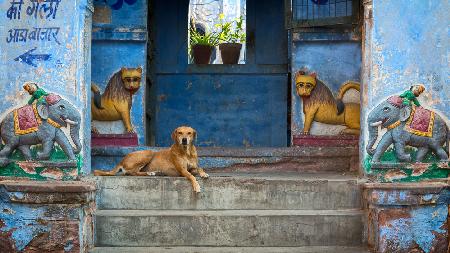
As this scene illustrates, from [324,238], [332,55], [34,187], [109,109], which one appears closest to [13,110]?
[34,187]

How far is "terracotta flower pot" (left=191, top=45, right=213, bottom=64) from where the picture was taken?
11906 mm

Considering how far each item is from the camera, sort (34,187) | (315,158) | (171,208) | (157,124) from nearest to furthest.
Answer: (34,187), (171,208), (315,158), (157,124)

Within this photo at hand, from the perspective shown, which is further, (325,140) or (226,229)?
(325,140)

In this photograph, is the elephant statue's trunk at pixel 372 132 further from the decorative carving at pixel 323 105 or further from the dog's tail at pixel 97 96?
the dog's tail at pixel 97 96

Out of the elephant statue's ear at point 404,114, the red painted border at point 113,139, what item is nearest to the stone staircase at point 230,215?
the elephant statue's ear at point 404,114

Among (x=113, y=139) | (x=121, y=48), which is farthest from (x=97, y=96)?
(x=121, y=48)

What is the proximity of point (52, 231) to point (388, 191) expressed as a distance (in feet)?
11.5

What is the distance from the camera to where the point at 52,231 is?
24.8 feet

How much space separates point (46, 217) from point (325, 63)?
4312 millimetres

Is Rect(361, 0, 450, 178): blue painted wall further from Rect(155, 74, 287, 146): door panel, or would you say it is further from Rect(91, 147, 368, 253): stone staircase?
Rect(155, 74, 287, 146): door panel

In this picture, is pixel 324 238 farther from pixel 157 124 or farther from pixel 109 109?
pixel 157 124

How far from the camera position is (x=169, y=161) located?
878cm

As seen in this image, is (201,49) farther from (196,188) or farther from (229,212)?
(229,212)

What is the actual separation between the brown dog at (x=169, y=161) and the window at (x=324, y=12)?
7.62ft
